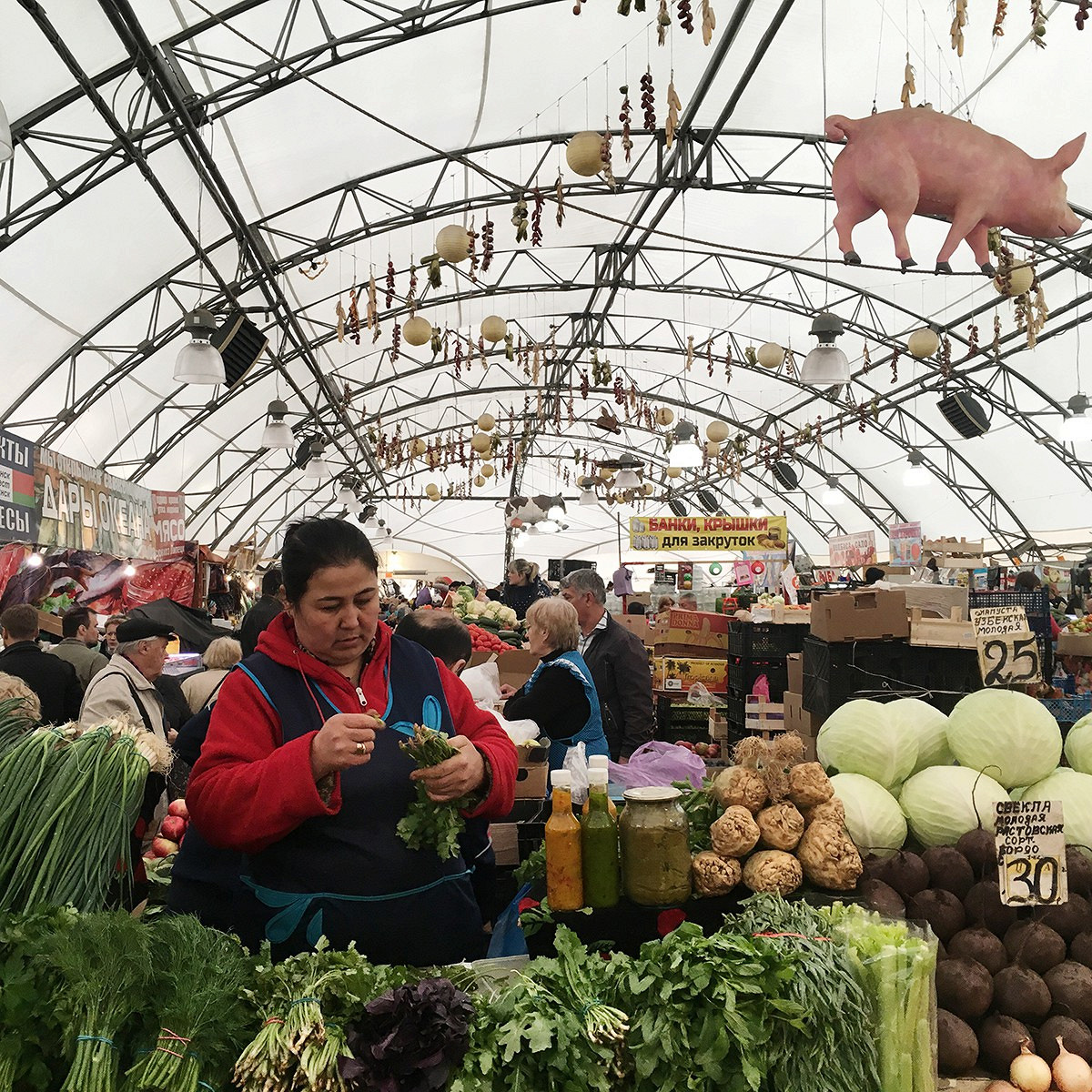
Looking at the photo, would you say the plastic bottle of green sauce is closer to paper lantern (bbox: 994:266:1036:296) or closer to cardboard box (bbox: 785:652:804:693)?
cardboard box (bbox: 785:652:804:693)

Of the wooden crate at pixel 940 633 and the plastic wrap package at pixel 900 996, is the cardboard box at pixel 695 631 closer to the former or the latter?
the wooden crate at pixel 940 633

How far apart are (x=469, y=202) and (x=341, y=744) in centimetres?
1044

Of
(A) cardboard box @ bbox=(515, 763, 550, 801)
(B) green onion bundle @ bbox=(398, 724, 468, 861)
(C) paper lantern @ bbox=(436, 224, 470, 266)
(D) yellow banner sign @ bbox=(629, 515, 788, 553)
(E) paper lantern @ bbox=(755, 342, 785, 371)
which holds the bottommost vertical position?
(A) cardboard box @ bbox=(515, 763, 550, 801)

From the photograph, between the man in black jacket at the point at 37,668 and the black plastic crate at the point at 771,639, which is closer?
the man in black jacket at the point at 37,668

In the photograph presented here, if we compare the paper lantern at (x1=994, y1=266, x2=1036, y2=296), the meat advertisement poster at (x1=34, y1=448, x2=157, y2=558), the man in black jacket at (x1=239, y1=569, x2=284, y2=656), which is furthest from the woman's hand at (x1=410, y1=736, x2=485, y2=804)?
the meat advertisement poster at (x1=34, y1=448, x2=157, y2=558)

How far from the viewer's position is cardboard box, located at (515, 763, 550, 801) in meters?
3.48

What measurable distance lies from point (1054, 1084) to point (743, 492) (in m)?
27.3

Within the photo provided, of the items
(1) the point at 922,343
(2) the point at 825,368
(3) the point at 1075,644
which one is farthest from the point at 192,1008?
(1) the point at 922,343

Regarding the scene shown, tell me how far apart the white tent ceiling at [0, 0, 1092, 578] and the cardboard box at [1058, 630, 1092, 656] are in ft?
15.2

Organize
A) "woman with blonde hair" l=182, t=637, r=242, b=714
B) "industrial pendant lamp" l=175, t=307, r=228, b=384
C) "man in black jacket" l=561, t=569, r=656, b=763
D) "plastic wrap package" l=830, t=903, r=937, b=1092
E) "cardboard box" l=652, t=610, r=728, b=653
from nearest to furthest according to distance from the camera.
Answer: "plastic wrap package" l=830, t=903, r=937, b=1092 → "man in black jacket" l=561, t=569, r=656, b=763 → "woman with blonde hair" l=182, t=637, r=242, b=714 → "industrial pendant lamp" l=175, t=307, r=228, b=384 → "cardboard box" l=652, t=610, r=728, b=653

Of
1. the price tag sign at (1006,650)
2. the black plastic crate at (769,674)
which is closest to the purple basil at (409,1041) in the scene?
the price tag sign at (1006,650)

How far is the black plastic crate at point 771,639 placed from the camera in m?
7.24

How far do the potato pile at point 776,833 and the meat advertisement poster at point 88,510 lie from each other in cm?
837

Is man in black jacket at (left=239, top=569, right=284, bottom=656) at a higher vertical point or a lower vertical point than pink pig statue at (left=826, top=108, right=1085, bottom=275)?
lower
